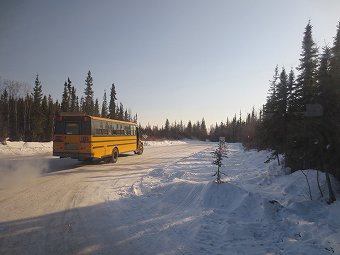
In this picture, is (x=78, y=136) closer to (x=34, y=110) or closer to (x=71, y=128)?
(x=71, y=128)

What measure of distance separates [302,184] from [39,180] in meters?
10.3

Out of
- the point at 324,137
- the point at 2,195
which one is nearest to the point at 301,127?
the point at 324,137

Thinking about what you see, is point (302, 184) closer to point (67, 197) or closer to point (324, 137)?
point (324, 137)

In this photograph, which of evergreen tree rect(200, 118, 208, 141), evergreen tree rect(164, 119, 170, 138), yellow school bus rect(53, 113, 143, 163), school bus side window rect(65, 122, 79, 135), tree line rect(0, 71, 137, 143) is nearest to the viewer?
yellow school bus rect(53, 113, 143, 163)

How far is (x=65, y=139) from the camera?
1616 centimetres

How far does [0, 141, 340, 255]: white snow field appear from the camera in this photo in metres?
5.38

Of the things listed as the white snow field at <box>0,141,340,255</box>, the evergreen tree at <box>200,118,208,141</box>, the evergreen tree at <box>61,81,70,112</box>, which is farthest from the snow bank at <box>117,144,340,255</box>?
the evergreen tree at <box>200,118,208,141</box>

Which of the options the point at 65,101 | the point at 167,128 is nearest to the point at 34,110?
the point at 65,101

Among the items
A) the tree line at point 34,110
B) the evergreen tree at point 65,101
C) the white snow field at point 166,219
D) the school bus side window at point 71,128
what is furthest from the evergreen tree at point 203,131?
the white snow field at point 166,219

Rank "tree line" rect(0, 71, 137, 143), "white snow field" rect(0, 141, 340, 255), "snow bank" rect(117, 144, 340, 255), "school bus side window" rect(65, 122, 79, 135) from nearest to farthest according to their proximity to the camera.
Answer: "white snow field" rect(0, 141, 340, 255)
"snow bank" rect(117, 144, 340, 255)
"school bus side window" rect(65, 122, 79, 135)
"tree line" rect(0, 71, 137, 143)

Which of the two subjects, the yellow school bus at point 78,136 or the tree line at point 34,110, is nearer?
the yellow school bus at point 78,136

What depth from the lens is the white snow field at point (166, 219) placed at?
538 cm

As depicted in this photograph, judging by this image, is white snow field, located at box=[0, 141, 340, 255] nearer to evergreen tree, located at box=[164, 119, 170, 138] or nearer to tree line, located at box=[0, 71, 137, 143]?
tree line, located at box=[0, 71, 137, 143]

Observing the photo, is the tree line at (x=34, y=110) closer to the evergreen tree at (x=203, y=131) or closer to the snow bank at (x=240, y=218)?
the snow bank at (x=240, y=218)
